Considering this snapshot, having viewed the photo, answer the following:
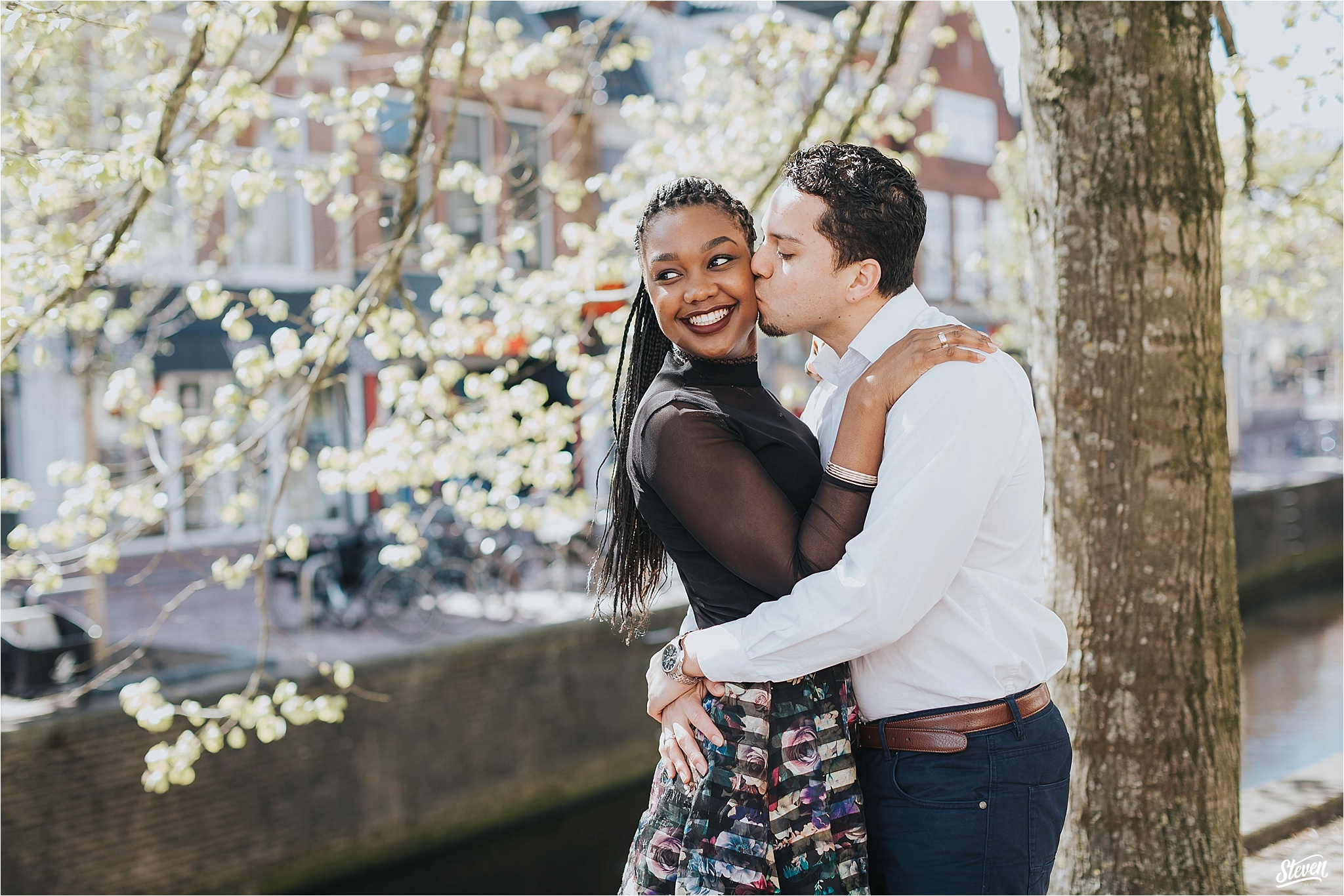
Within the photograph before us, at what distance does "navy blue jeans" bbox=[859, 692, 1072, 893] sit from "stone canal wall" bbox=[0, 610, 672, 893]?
545 cm

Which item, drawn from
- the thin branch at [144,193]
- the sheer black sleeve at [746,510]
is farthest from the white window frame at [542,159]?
the sheer black sleeve at [746,510]

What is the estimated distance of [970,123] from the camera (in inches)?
980

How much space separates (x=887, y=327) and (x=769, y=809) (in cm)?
88

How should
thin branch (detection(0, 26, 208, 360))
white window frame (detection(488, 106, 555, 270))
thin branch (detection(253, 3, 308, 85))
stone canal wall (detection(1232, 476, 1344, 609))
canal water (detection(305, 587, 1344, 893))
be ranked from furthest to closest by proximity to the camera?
white window frame (detection(488, 106, 555, 270)) < stone canal wall (detection(1232, 476, 1344, 609)) < canal water (detection(305, 587, 1344, 893)) < thin branch (detection(253, 3, 308, 85)) < thin branch (detection(0, 26, 208, 360))

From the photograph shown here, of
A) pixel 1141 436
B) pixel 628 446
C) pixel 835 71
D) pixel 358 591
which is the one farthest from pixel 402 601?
pixel 628 446

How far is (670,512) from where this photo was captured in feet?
6.25

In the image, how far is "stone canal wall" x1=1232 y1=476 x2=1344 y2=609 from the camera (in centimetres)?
1568

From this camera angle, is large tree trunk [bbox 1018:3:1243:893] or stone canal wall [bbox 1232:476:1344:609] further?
stone canal wall [bbox 1232:476:1344:609]

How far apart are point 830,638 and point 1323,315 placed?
2947 centimetres

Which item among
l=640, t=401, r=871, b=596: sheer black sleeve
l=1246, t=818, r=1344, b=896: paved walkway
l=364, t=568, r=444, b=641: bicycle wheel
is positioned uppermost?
l=640, t=401, r=871, b=596: sheer black sleeve

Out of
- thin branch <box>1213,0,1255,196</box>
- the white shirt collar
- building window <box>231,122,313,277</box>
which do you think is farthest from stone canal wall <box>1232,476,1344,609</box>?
the white shirt collar

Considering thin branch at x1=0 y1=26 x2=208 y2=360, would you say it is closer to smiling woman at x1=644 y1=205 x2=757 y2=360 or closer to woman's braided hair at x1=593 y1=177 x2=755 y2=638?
woman's braided hair at x1=593 y1=177 x2=755 y2=638

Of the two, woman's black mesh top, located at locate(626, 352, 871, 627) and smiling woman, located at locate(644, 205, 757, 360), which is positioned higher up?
smiling woman, located at locate(644, 205, 757, 360)

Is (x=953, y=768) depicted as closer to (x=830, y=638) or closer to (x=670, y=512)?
(x=830, y=638)
